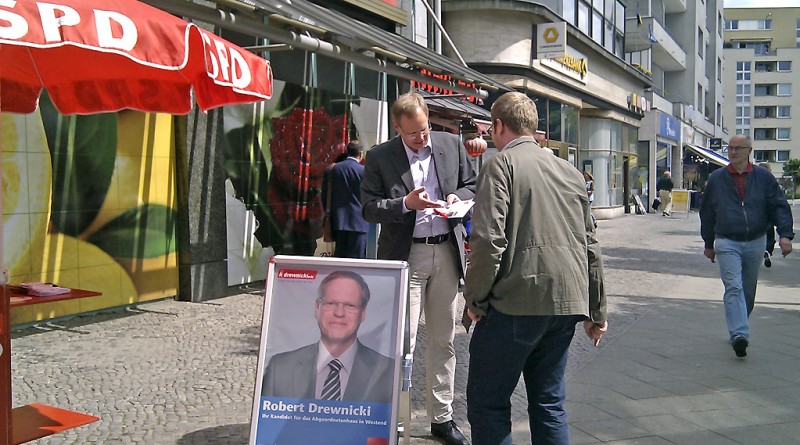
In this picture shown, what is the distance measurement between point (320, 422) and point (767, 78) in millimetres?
104800

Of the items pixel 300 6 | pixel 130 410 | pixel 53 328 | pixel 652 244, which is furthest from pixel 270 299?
pixel 652 244

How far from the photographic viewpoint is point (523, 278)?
3.09 metres

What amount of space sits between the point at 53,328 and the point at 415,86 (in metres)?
8.84

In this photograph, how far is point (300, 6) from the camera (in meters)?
8.56

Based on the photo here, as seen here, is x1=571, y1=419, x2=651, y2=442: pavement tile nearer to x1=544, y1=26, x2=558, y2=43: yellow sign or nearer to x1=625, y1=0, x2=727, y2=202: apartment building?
x1=544, y1=26, x2=558, y2=43: yellow sign

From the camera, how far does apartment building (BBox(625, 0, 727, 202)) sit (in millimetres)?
34125

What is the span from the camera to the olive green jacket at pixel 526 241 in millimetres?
3080

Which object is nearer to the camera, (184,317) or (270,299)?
(270,299)

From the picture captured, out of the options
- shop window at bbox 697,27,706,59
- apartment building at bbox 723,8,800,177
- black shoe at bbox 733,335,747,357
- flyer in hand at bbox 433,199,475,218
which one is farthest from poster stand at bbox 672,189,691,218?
apartment building at bbox 723,8,800,177

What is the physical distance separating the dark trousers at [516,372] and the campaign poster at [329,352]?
1.38 ft

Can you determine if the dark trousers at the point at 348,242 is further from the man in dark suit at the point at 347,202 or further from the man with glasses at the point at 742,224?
the man with glasses at the point at 742,224

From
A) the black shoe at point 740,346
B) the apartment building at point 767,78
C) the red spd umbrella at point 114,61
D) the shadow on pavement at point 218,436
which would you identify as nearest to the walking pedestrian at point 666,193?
the black shoe at point 740,346

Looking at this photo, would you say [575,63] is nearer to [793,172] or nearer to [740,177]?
[740,177]

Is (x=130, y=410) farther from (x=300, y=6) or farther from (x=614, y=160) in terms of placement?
(x=614, y=160)
